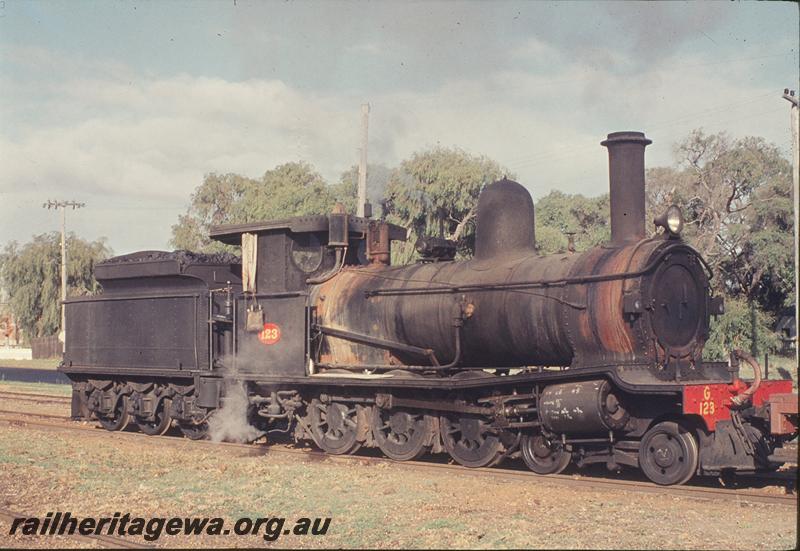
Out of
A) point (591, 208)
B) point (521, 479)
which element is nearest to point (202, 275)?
point (521, 479)

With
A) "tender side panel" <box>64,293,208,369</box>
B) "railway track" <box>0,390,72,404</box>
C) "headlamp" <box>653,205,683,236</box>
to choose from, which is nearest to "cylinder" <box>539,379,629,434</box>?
"headlamp" <box>653,205,683,236</box>

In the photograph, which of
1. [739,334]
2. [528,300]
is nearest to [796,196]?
[528,300]

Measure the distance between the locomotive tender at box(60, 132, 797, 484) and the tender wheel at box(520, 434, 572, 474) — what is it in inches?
1.0

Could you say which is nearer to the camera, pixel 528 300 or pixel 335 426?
pixel 528 300

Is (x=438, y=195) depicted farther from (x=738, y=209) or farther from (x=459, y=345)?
(x=459, y=345)

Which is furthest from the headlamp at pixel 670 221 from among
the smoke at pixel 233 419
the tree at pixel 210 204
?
the tree at pixel 210 204

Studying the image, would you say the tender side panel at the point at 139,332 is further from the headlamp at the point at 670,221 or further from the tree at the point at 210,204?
the tree at the point at 210,204

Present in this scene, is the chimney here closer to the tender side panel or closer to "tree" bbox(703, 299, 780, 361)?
the tender side panel

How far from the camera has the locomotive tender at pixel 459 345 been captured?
10602mm

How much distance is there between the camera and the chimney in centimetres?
1137

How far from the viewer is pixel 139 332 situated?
1677cm

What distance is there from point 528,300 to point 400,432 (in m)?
3.06

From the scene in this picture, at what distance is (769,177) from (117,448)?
97.9 ft

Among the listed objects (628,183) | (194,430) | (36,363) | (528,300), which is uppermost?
(628,183)
